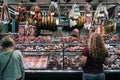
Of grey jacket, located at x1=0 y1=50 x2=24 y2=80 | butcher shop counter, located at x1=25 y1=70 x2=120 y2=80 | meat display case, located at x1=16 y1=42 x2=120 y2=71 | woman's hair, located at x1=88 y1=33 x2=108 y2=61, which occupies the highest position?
woman's hair, located at x1=88 y1=33 x2=108 y2=61

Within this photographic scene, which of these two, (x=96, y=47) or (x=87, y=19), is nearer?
(x=96, y=47)

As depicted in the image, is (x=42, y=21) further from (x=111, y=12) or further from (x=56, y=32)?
(x=111, y=12)

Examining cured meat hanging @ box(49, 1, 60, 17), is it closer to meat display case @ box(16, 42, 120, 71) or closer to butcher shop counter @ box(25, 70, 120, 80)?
meat display case @ box(16, 42, 120, 71)

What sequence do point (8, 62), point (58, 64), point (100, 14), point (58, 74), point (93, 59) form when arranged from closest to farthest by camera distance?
point (8, 62) < point (93, 59) < point (58, 74) < point (58, 64) < point (100, 14)

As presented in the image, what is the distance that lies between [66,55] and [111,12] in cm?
448

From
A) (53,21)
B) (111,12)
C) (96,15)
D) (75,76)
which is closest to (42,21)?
(53,21)

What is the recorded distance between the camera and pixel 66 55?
27.7 feet

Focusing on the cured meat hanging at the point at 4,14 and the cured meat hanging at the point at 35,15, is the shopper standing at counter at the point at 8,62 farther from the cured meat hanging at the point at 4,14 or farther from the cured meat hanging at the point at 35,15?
the cured meat hanging at the point at 4,14

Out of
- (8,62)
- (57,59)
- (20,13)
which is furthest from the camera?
(20,13)

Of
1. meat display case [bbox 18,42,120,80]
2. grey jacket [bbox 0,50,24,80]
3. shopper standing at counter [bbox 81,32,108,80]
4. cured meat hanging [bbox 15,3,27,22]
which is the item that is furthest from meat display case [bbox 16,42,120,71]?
cured meat hanging [bbox 15,3,27,22]

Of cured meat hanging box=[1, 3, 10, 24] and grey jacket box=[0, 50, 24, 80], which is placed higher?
cured meat hanging box=[1, 3, 10, 24]

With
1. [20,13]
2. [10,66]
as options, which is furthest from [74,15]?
[10,66]

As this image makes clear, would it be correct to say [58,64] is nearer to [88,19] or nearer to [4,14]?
[88,19]

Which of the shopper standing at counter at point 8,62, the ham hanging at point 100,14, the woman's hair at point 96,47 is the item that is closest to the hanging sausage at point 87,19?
the ham hanging at point 100,14
